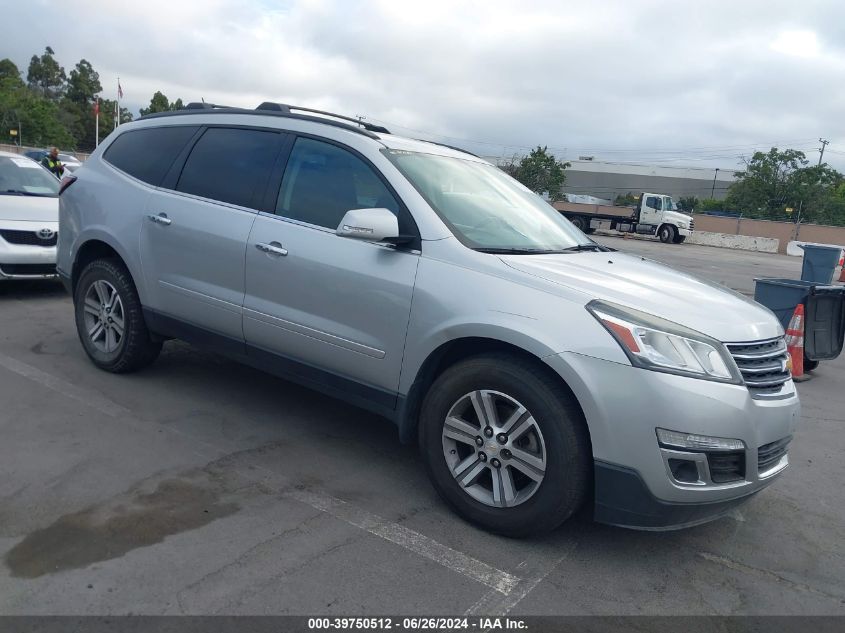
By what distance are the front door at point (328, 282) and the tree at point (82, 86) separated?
9524cm

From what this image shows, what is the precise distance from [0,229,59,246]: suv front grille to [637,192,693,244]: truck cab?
35.2 meters

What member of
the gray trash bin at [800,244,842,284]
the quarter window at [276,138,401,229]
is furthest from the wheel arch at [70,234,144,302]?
the gray trash bin at [800,244,842,284]

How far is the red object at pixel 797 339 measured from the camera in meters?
7.40

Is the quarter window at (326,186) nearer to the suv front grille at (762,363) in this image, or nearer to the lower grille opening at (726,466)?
the suv front grille at (762,363)

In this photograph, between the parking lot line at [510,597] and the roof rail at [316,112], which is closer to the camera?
the parking lot line at [510,597]

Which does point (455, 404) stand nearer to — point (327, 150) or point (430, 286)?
point (430, 286)

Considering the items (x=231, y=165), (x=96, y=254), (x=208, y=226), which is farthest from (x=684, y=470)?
(x=96, y=254)

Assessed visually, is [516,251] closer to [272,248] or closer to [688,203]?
[272,248]

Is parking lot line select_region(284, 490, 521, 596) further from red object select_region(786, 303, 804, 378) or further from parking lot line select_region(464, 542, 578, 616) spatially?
red object select_region(786, 303, 804, 378)

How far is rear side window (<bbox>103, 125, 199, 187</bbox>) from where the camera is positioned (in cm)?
516

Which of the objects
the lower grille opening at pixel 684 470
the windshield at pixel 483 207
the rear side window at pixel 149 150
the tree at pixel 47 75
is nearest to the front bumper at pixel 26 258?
the rear side window at pixel 149 150

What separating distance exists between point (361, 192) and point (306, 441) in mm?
1584

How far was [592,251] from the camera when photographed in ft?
14.7
